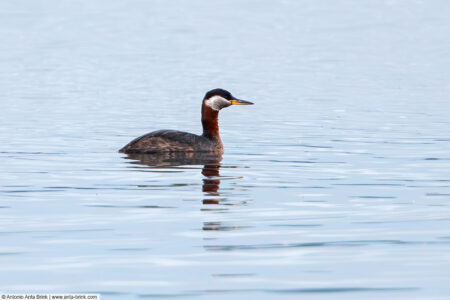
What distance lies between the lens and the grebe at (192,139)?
69.3ft

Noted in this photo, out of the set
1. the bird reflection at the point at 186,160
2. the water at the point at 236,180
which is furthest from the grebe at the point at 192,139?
the water at the point at 236,180

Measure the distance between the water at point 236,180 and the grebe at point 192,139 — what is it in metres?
0.46

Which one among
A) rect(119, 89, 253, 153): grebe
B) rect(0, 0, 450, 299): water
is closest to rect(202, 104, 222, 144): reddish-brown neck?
rect(119, 89, 253, 153): grebe

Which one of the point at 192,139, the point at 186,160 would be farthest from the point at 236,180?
the point at 192,139

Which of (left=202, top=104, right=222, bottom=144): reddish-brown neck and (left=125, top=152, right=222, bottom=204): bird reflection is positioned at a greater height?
(left=202, top=104, right=222, bottom=144): reddish-brown neck

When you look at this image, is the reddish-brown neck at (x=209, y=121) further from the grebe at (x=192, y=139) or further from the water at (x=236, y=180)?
the water at (x=236, y=180)

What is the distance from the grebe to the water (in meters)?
0.46

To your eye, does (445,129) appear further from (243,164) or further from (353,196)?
(353,196)

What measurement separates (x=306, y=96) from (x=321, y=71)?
9.09 metres

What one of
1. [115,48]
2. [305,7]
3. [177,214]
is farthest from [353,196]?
[305,7]

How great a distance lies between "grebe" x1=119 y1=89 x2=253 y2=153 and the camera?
2112cm

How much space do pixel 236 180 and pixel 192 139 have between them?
4.12 metres

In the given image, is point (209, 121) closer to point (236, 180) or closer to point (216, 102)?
point (216, 102)

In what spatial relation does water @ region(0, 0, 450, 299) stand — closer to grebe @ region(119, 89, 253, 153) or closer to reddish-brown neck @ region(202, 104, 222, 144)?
grebe @ region(119, 89, 253, 153)
